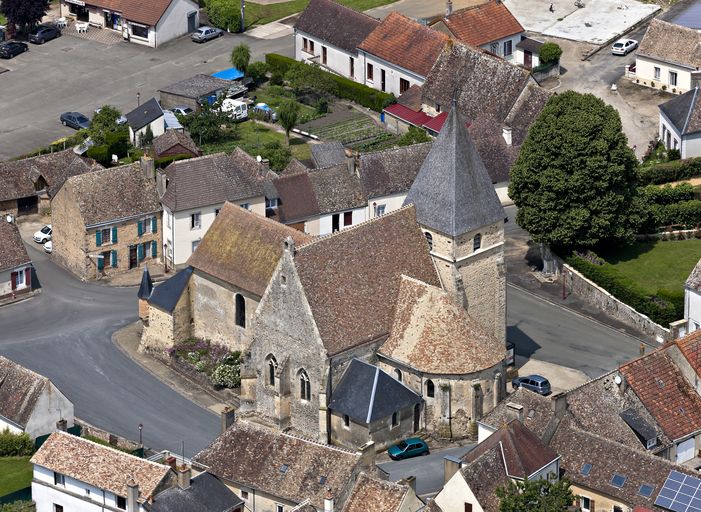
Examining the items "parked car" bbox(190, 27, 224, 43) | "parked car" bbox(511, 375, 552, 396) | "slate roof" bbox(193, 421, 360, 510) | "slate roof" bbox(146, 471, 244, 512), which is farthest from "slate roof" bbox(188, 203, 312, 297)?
"parked car" bbox(190, 27, 224, 43)

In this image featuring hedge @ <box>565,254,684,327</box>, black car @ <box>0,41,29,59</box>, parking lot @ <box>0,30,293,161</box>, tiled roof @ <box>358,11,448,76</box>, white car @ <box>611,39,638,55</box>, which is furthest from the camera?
black car @ <box>0,41,29,59</box>

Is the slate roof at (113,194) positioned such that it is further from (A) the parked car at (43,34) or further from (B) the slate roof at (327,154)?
(A) the parked car at (43,34)

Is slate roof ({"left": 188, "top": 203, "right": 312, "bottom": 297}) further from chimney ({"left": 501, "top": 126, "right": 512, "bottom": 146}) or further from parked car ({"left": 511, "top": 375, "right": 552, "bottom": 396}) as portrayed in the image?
chimney ({"left": 501, "top": 126, "right": 512, "bottom": 146})

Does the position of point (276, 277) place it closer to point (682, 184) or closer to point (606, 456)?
point (606, 456)

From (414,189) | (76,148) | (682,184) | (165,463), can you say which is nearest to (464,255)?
(414,189)

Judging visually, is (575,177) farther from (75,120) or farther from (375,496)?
(75,120)

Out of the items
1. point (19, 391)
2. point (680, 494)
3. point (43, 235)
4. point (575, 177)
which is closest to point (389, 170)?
point (575, 177)
